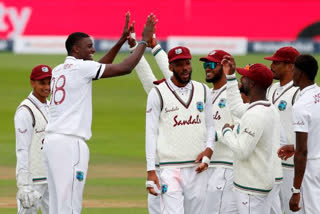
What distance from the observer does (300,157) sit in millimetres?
7539

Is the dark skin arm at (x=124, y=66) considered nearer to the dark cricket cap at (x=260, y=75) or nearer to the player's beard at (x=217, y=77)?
the dark cricket cap at (x=260, y=75)

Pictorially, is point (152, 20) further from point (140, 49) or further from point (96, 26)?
point (96, 26)

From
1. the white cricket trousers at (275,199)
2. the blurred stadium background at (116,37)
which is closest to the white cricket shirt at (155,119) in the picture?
the white cricket trousers at (275,199)

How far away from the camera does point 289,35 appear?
41.0 metres

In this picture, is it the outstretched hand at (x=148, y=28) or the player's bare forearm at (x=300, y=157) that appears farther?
the outstretched hand at (x=148, y=28)

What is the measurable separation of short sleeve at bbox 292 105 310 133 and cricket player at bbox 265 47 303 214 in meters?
1.35

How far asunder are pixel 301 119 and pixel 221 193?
1.85 meters

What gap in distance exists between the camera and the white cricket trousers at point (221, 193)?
9.04 meters

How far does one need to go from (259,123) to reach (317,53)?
2891 centimetres

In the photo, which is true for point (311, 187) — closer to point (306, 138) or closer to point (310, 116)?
point (306, 138)

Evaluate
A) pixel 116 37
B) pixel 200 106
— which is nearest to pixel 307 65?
pixel 200 106

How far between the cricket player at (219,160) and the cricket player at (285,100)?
0.58m

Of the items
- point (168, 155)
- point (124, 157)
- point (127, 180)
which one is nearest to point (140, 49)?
point (168, 155)

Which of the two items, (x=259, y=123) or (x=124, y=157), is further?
(x=124, y=157)
